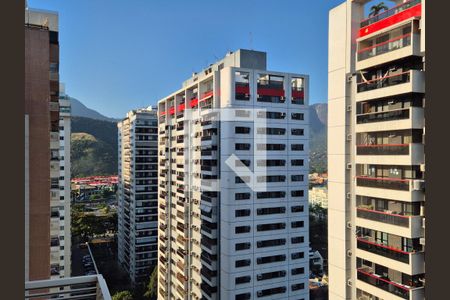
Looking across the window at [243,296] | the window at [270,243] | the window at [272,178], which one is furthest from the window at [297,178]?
the window at [243,296]

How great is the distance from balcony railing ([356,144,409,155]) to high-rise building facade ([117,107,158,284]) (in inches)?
1030

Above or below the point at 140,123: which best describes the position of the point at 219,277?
below

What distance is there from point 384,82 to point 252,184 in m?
9.28

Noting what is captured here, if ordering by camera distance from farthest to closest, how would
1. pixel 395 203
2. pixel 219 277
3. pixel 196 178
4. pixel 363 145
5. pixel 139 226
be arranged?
pixel 139 226 → pixel 196 178 → pixel 219 277 → pixel 363 145 → pixel 395 203

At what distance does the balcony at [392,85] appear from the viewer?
6.53 metres

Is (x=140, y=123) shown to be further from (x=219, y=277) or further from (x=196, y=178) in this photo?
(x=219, y=277)

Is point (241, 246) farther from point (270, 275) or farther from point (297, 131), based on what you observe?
point (297, 131)

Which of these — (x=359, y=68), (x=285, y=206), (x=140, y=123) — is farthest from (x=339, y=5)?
(x=140, y=123)

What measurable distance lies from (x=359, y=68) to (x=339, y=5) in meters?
1.65

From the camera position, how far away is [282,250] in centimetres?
1616

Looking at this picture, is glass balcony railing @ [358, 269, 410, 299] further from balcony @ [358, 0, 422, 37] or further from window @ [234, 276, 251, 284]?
window @ [234, 276, 251, 284]

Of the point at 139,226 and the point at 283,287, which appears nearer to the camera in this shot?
the point at 283,287

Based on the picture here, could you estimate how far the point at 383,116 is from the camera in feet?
24.2

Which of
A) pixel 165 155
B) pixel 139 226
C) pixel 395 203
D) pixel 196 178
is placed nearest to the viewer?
pixel 395 203
